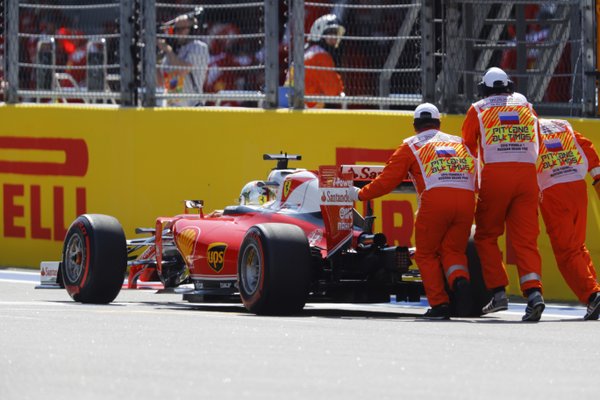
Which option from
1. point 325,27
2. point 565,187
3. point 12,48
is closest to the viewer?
point 565,187

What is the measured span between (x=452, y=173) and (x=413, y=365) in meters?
3.21

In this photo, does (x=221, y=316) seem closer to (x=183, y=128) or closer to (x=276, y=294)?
(x=276, y=294)

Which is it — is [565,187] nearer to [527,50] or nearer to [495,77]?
[495,77]

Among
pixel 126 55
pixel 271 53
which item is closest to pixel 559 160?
pixel 271 53

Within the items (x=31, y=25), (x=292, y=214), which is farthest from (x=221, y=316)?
(x=31, y=25)

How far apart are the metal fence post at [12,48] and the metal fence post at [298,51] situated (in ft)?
10.8

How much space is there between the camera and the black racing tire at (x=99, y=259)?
12266 millimetres

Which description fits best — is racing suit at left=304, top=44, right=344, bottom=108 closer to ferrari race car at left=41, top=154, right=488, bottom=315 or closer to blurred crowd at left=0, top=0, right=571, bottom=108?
blurred crowd at left=0, top=0, right=571, bottom=108

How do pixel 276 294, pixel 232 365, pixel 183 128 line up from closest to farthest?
pixel 232 365, pixel 276 294, pixel 183 128

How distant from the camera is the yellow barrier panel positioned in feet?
47.1

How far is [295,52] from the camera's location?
15008 millimetres

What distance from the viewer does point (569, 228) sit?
11.9 m

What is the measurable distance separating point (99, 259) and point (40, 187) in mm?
4145

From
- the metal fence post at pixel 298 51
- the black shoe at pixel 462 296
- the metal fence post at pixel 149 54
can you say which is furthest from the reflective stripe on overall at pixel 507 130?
the metal fence post at pixel 149 54
